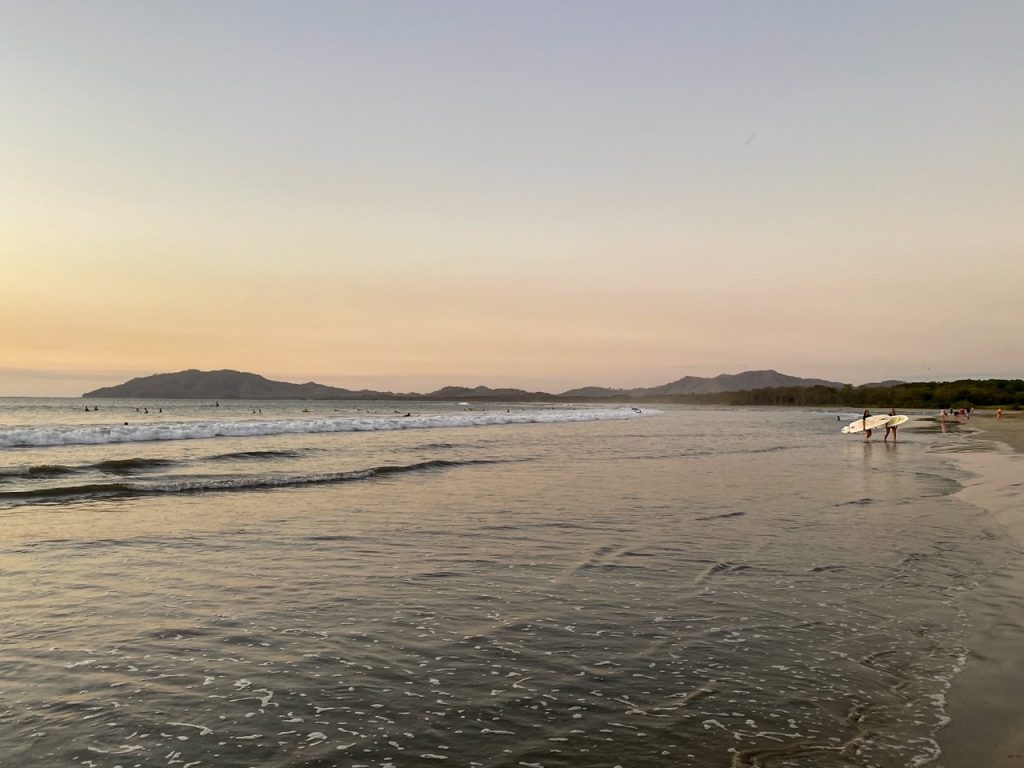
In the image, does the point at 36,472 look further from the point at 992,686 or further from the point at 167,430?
the point at 992,686

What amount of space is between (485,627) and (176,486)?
15370 mm

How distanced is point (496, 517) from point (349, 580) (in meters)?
5.74

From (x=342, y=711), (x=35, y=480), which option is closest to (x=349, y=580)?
(x=342, y=711)

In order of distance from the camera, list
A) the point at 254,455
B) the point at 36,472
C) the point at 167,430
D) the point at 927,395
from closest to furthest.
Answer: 1. the point at 36,472
2. the point at 254,455
3. the point at 167,430
4. the point at 927,395

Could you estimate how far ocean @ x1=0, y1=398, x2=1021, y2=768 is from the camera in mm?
5059

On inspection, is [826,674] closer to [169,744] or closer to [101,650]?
[169,744]

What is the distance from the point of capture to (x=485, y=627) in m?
7.62

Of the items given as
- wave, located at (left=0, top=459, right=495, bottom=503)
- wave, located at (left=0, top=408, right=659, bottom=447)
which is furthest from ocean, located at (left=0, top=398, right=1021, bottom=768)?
wave, located at (left=0, top=408, right=659, bottom=447)

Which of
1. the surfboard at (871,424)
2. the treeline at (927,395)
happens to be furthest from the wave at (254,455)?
the treeline at (927,395)

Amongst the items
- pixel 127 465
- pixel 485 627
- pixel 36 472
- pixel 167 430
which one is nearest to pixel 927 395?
pixel 167 430

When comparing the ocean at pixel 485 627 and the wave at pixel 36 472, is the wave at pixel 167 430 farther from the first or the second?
the ocean at pixel 485 627

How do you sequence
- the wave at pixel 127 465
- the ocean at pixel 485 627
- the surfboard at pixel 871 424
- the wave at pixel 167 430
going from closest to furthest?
the ocean at pixel 485 627 < the wave at pixel 127 465 < the wave at pixel 167 430 < the surfboard at pixel 871 424

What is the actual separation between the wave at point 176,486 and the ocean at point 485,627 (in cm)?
29

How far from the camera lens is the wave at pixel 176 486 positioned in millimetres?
18219
